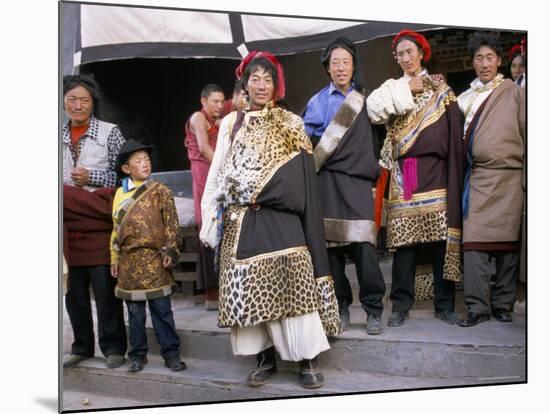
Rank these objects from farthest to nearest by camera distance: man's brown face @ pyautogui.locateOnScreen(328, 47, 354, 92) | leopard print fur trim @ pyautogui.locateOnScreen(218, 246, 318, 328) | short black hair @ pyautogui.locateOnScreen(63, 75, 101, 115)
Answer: man's brown face @ pyautogui.locateOnScreen(328, 47, 354, 92) < short black hair @ pyautogui.locateOnScreen(63, 75, 101, 115) < leopard print fur trim @ pyautogui.locateOnScreen(218, 246, 318, 328)

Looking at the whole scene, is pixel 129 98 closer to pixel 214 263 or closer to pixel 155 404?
pixel 214 263

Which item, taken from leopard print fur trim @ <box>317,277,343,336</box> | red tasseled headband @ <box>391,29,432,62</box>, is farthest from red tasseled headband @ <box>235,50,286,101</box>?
leopard print fur trim @ <box>317,277,343,336</box>

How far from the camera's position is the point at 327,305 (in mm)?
4055

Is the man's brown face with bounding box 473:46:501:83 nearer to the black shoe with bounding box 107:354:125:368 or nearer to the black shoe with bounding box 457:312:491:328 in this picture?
the black shoe with bounding box 457:312:491:328

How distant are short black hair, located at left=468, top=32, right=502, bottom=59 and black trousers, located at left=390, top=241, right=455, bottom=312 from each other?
1179mm

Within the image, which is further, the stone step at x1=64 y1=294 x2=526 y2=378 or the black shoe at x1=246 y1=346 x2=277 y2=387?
the stone step at x1=64 y1=294 x2=526 y2=378

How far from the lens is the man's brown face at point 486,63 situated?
454 cm

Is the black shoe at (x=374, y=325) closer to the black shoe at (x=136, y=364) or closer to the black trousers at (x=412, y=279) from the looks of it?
the black trousers at (x=412, y=279)

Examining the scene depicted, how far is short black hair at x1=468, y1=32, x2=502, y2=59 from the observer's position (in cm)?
458

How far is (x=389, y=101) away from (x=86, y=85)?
5.43ft

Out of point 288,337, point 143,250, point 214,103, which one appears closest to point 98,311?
point 143,250

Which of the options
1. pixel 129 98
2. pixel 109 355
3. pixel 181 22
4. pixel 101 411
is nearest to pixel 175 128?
pixel 129 98

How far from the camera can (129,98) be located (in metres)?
4.08

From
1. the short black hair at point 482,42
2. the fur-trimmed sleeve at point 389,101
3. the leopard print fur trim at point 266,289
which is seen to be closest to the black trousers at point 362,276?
the leopard print fur trim at point 266,289
